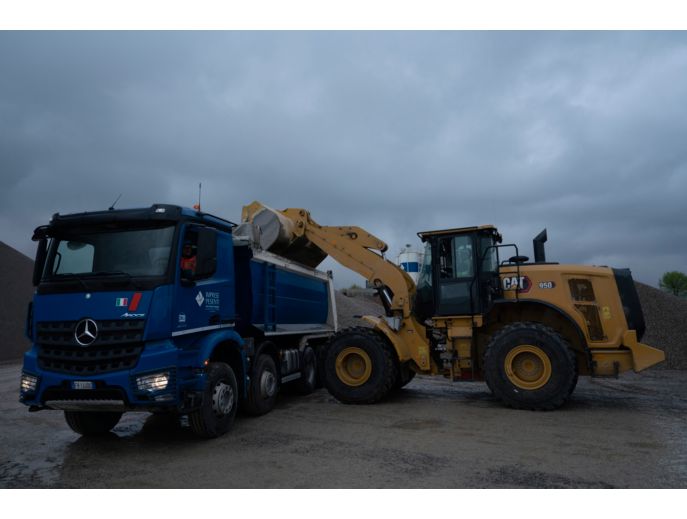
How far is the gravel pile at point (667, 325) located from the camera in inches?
570

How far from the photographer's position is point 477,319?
27.8 feet

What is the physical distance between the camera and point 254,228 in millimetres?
8492

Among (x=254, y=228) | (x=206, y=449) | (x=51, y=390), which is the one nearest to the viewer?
(x=51, y=390)

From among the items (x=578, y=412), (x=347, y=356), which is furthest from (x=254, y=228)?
(x=578, y=412)

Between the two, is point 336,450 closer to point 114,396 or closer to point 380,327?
point 114,396

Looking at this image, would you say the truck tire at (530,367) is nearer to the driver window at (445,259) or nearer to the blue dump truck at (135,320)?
the driver window at (445,259)

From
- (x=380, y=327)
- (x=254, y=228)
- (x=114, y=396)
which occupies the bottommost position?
(x=114, y=396)

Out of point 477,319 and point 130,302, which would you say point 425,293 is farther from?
point 130,302

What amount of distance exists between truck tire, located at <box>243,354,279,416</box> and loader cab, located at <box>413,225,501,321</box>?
9.98ft

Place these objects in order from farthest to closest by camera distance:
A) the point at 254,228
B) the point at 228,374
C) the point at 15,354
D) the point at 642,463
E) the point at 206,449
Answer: the point at 15,354 → the point at 254,228 → the point at 228,374 → the point at 206,449 → the point at 642,463

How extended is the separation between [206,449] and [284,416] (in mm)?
2157

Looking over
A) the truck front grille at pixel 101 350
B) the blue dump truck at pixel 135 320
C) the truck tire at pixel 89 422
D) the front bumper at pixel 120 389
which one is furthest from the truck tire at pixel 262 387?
the truck front grille at pixel 101 350

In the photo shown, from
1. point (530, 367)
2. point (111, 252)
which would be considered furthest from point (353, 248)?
point (111, 252)

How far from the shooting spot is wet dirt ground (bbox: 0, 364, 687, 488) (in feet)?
15.4
